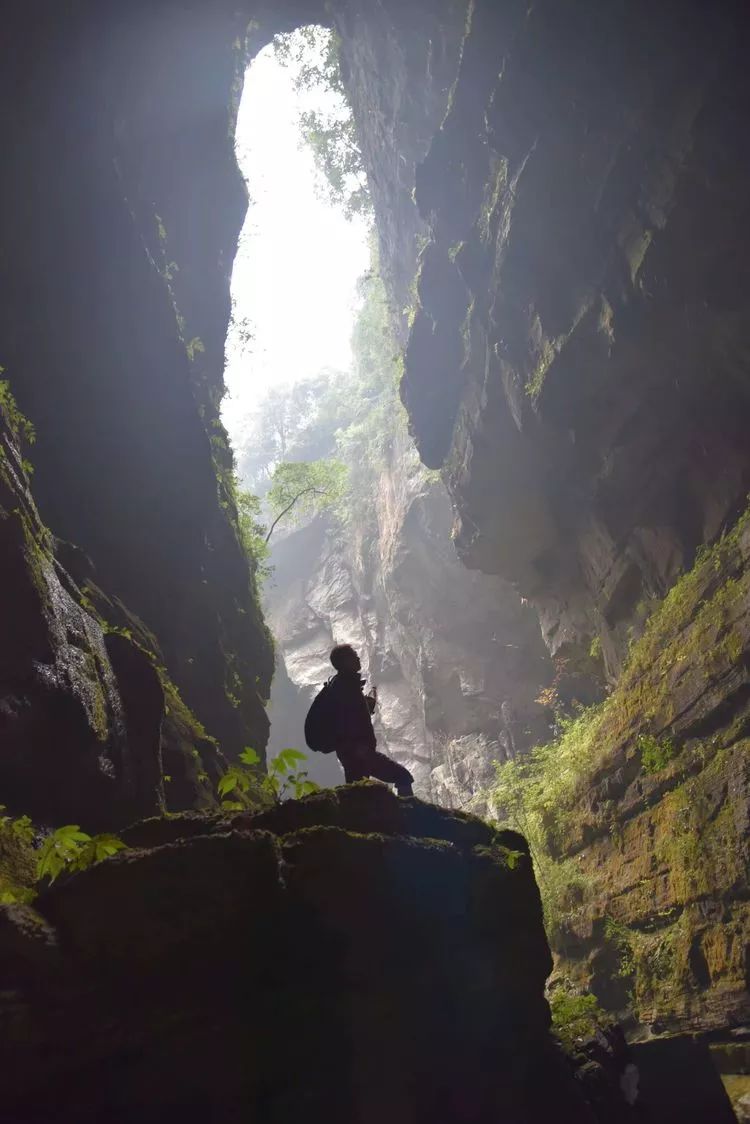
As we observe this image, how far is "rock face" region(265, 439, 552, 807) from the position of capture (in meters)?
24.4

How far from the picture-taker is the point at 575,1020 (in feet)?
15.8

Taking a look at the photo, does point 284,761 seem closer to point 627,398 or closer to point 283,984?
point 283,984

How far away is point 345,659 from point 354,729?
61 cm

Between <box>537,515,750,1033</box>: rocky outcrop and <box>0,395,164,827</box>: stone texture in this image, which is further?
<box>537,515,750,1033</box>: rocky outcrop

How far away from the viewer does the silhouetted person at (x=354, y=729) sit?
221 inches

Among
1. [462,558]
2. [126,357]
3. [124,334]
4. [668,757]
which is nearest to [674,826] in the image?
[668,757]

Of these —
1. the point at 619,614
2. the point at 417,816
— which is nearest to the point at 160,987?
the point at 417,816

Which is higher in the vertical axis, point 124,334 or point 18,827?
point 124,334

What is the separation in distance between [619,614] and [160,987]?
1358 centimetres

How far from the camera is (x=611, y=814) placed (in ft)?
35.3

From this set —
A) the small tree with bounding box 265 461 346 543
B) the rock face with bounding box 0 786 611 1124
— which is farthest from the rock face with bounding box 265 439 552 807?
the rock face with bounding box 0 786 611 1124

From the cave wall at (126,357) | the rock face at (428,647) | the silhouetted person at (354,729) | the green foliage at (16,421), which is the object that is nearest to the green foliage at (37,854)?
the cave wall at (126,357)

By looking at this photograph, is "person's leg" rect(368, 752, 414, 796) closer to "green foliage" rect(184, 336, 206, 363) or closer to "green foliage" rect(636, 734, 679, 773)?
"green foliage" rect(636, 734, 679, 773)

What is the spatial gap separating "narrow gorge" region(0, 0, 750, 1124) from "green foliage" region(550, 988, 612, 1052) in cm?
3
